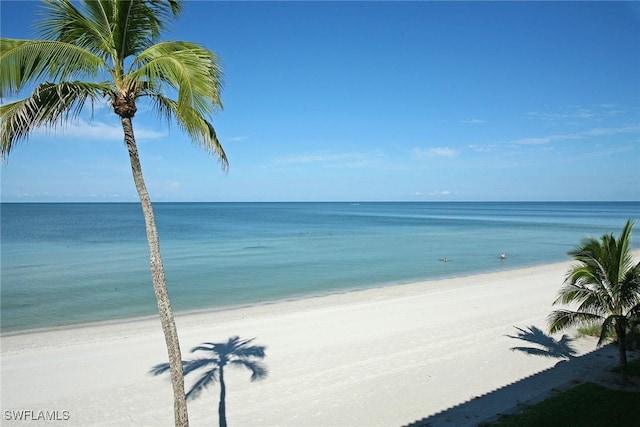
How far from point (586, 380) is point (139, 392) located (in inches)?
431

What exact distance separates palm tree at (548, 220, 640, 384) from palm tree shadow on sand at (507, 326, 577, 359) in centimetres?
331

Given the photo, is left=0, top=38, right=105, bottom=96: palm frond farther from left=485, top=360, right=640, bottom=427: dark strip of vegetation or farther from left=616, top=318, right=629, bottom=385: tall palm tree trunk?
left=616, top=318, right=629, bottom=385: tall palm tree trunk

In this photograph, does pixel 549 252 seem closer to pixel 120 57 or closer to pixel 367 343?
pixel 367 343

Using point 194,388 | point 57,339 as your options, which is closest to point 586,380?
point 194,388

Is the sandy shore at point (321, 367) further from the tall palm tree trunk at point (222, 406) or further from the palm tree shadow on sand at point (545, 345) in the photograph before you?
the palm tree shadow on sand at point (545, 345)

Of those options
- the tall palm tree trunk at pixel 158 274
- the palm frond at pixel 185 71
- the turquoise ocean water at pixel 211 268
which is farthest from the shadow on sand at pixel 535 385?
the turquoise ocean water at pixel 211 268

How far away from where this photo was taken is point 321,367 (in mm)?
12023

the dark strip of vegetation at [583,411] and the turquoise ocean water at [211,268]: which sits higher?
the dark strip of vegetation at [583,411]

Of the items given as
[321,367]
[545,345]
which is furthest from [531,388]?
[321,367]

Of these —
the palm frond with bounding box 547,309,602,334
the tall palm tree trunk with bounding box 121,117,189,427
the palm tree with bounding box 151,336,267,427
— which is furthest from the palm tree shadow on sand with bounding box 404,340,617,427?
the tall palm tree trunk with bounding box 121,117,189,427

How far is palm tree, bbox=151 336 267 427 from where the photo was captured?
10508 millimetres

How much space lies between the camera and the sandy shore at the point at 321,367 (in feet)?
31.2

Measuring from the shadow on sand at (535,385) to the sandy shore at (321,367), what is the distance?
0.05 metres

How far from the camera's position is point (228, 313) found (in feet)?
66.9
